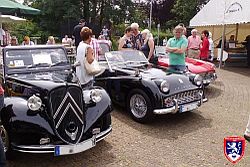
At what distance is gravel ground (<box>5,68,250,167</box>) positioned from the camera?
165 inches

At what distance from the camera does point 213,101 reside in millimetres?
7609

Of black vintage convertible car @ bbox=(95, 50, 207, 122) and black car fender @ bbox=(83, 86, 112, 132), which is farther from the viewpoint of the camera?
black vintage convertible car @ bbox=(95, 50, 207, 122)

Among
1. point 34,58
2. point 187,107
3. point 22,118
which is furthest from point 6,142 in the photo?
point 187,107

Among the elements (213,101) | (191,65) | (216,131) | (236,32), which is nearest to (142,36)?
(191,65)

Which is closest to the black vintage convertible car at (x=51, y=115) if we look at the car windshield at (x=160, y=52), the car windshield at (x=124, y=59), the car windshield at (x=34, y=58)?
the car windshield at (x=34, y=58)

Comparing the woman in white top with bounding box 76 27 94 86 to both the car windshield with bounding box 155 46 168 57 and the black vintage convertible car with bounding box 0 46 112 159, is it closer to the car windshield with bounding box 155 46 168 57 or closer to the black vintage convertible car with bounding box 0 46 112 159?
the black vintage convertible car with bounding box 0 46 112 159

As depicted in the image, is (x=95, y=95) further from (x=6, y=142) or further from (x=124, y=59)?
(x=124, y=59)

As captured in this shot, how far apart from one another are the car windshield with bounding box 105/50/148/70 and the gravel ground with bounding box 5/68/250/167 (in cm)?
99

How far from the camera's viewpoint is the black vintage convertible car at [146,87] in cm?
544

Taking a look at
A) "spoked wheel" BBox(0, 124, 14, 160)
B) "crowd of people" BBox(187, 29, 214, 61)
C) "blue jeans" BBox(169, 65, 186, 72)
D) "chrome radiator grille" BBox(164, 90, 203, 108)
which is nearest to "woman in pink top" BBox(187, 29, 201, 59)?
"crowd of people" BBox(187, 29, 214, 61)

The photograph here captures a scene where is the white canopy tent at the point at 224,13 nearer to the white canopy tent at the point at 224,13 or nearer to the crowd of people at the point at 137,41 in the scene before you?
the white canopy tent at the point at 224,13

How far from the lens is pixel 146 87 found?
5535 mm

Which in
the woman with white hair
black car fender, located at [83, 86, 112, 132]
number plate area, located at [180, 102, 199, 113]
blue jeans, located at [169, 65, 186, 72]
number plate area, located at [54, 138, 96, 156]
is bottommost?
number plate area, located at [54, 138, 96, 156]

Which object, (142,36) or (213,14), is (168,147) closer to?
(142,36)
